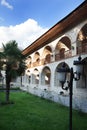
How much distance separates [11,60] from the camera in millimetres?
19641

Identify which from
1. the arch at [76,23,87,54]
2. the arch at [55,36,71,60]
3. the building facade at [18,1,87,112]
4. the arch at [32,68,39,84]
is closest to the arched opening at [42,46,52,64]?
the building facade at [18,1,87,112]

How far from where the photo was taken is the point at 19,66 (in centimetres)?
2036

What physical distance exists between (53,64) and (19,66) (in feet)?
18.2

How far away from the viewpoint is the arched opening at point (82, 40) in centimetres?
1866

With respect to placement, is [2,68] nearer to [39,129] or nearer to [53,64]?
[53,64]

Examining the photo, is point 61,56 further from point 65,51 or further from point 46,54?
point 46,54

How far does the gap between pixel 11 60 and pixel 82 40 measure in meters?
6.59

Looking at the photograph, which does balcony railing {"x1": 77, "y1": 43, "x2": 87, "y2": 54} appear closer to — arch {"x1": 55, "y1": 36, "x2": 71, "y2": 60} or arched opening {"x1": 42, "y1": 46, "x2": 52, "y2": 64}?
arch {"x1": 55, "y1": 36, "x2": 71, "y2": 60}

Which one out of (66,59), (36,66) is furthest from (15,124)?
(36,66)

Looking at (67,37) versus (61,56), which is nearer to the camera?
(67,37)

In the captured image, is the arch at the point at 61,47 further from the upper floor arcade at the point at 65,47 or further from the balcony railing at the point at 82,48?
the balcony railing at the point at 82,48

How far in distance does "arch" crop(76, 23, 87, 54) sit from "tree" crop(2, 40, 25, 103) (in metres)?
5.55

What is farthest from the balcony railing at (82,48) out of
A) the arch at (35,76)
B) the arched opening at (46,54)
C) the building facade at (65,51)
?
the arch at (35,76)

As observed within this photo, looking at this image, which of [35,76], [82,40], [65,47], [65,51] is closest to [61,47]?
[65,47]
